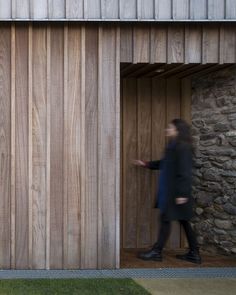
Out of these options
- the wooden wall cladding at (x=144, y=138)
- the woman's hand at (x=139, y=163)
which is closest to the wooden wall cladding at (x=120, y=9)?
the wooden wall cladding at (x=144, y=138)

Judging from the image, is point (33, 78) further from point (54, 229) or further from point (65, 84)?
point (54, 229)

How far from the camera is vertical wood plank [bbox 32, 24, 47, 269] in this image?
6301 millimetres

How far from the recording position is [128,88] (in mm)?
7770

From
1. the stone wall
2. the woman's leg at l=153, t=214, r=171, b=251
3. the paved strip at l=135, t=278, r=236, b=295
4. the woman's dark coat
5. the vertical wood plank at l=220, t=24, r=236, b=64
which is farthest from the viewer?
the stone wall

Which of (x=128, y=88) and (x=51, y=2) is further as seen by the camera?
(x=128, y=88)

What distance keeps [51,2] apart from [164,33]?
1.27 metres

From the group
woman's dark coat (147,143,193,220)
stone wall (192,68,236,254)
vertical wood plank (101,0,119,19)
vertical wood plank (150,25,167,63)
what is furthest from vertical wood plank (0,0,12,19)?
stone wall (192,68,236,254)

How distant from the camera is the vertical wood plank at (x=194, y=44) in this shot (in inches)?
255

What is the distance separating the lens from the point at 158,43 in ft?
21.2

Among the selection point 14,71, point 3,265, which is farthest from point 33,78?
point 3,265

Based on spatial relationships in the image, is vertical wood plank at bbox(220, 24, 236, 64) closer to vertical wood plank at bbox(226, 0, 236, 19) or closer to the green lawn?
vertical wood plank at bbox(226, 0, 236, 19)

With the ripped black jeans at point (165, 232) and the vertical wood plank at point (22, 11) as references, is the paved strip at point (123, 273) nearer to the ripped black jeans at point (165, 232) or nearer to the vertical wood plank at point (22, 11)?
the ripped black jeans at point (165, 232)

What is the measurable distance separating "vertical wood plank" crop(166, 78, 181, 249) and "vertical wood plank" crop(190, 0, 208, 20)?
1621 millimetres

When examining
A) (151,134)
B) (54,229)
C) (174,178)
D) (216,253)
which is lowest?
(216,253)
